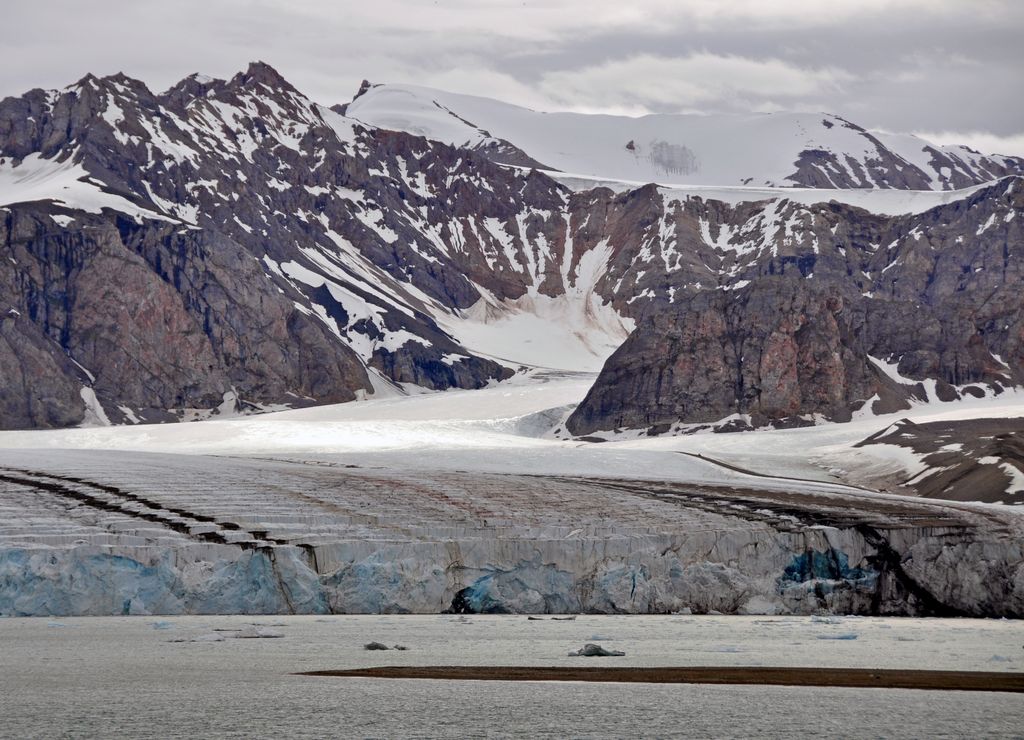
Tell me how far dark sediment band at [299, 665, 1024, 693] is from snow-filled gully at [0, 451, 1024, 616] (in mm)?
12371

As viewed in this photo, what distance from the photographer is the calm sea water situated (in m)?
10.4

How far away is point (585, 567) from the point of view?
29.2m

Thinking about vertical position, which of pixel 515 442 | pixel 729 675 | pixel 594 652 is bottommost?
pixel 515 442

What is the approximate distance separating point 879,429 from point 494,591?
248 ft

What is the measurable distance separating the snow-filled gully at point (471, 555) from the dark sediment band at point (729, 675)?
1237 cm

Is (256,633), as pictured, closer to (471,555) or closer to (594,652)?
(594,652)

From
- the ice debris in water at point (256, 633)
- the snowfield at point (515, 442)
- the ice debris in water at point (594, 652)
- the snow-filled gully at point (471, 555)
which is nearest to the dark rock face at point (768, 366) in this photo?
the snowfield at point (515, 442)

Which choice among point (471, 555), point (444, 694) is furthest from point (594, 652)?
point (471, 555)

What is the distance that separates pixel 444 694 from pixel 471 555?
16.6m

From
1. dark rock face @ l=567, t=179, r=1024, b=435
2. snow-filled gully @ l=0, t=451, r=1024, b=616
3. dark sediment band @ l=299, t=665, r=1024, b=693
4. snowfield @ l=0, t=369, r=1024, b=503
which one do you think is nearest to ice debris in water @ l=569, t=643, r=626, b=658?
Result: dark sediment band @ l=299, t=665, r=1024, b=693

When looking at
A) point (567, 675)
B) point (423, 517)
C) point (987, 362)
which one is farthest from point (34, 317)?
point (567, 675)

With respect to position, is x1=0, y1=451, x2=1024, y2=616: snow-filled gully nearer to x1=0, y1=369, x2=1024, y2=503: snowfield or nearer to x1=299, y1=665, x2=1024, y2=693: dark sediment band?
x1=299, y1=665, x2=1024, y2=693: dark sediment band

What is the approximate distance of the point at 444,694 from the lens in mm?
12266

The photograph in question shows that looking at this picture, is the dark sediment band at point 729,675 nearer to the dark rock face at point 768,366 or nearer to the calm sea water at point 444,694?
the calm sea water at point 444,694
